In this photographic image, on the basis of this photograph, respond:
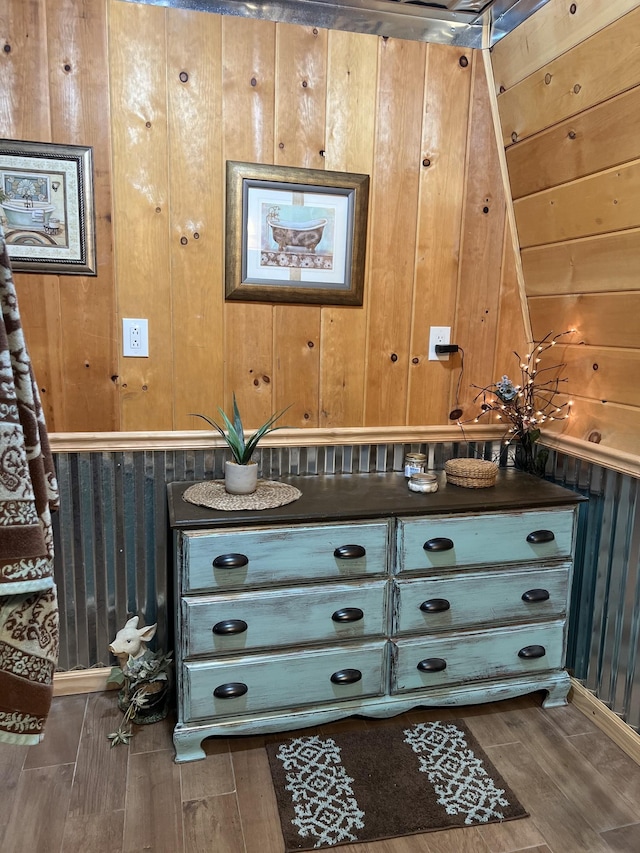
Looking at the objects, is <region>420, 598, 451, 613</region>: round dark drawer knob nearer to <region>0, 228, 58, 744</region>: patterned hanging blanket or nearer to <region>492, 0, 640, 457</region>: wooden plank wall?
<region>492, 0, 640, 457</region>: wooden plank wall

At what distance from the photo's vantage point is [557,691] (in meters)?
2.11

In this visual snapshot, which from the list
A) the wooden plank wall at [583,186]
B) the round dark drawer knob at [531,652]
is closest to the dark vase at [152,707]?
the round dark drawer knob at [531,652]

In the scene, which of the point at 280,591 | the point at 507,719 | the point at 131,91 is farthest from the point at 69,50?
the point at 507,719

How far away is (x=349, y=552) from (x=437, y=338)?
0.91 metres

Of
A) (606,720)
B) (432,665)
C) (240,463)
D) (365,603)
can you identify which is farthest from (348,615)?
(606,720)

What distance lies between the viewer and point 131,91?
73.8 inches

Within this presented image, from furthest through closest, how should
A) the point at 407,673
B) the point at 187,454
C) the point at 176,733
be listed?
the point at 187,454 → the point at 407,673 → the point at 176,733

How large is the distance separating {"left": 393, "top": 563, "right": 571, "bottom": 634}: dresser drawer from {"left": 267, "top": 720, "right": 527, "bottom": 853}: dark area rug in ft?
1.18

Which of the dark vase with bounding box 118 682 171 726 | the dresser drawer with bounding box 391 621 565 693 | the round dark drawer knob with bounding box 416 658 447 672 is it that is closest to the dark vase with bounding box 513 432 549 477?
the dresser drawer with bounding box 391 621 565 693

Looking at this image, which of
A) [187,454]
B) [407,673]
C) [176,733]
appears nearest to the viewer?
[176,733]

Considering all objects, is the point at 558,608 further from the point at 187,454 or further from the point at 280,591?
the point at 187,454

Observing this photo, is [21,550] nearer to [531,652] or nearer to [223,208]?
[223,208]

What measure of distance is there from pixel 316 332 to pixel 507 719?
151 centimetres

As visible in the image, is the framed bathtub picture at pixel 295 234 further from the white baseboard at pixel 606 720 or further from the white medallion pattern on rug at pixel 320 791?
the white baseboard at pixel 606 720
